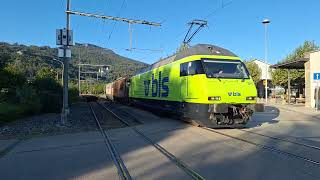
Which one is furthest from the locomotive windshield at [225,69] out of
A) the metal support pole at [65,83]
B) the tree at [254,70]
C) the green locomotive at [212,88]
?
the tree at [254,70]

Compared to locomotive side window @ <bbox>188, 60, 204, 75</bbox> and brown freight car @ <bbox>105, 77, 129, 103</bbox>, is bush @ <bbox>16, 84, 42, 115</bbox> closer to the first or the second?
brown freight car @ <bbox>105, 77, 129, 103</bbox>

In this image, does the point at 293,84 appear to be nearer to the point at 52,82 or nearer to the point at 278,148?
the point at 52,82

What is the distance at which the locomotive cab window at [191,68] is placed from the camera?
54.6 feet

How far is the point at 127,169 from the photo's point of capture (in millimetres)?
9023

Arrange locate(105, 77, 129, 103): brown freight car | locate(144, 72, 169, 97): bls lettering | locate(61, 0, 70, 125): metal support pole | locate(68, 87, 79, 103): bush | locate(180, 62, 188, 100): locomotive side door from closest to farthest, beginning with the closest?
locate(180, 62, 188, 100): locomotive side door < locate(144, 72, 169, 97): bls lettering < locate(61, 0, 70, 125): metal support pole < locate(105, 77, 129, 103): brown freight car < locate(68, 87, 79, 103): bush

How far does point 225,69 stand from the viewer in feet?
55.5

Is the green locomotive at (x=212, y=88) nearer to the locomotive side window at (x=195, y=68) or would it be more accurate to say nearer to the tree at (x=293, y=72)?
the locomotive side window at (x=195, y=68)

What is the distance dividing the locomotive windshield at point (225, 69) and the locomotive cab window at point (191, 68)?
0.23 m

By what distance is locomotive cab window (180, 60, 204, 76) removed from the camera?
54.6 feet

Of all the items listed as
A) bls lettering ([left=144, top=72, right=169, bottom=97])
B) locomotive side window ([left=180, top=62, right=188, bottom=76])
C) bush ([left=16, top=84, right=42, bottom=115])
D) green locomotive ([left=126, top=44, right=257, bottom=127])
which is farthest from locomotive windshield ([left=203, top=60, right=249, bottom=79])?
bush ([left=16, top=84, right=42, bottom=115])

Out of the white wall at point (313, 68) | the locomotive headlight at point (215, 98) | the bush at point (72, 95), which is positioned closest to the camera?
the locomotive headlight at point (215, 98)

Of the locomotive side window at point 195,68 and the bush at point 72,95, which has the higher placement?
the locomotive side window at point 195,68

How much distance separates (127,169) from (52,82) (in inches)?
1290

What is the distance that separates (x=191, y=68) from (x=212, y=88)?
5.26 ft
